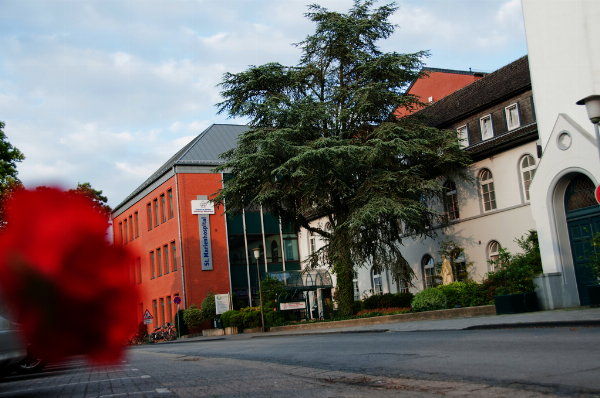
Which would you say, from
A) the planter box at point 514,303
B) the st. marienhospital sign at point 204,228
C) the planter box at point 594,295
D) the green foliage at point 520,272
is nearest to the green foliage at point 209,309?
the st. marienhospital sign at point 204,228

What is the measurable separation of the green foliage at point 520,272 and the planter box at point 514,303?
652mm

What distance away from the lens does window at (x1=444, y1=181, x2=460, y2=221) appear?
29.0 meters

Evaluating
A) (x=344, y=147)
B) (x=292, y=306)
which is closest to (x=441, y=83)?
(x=344, y=147)

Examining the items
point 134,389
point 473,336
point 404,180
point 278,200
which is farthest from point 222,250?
point 134,389

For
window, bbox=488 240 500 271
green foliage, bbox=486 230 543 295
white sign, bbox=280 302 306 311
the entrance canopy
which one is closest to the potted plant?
green foliage, bbox=486 230 543 295

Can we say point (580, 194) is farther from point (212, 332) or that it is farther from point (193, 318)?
point (193, 318)

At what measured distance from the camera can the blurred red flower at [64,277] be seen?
1543 millimetres

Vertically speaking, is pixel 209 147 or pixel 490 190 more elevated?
pixel 209 147

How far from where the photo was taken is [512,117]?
25938 mm

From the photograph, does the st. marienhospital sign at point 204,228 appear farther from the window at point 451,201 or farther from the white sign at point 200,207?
the window at point 451,201

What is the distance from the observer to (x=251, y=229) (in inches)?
1800

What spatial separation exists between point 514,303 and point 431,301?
165 inches

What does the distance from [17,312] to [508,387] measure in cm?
495

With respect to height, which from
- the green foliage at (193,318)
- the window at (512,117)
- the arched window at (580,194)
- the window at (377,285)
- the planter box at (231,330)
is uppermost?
the window at (512,117)
